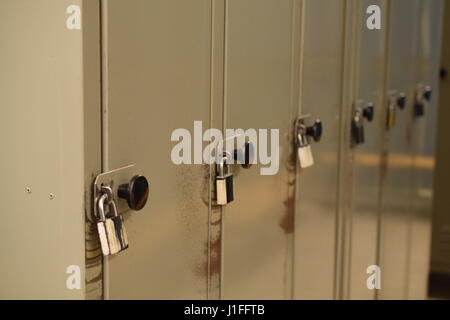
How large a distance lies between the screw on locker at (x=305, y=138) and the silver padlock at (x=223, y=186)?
0.39 metres

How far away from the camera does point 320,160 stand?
1.93m

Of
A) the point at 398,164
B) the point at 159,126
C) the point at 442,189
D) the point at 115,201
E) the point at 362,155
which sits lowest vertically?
the point at 442,189

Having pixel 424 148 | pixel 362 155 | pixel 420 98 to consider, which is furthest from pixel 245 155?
pixel 424 148

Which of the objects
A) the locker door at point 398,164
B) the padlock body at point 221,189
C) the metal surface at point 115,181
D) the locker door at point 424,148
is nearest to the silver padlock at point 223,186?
the padlock body at point 221,189

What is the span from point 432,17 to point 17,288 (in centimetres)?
261

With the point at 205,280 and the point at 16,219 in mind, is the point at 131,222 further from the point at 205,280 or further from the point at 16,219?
the point at 205,280

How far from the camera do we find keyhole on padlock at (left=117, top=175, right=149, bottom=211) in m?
1.01

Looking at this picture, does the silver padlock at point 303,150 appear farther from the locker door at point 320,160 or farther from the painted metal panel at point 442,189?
the painted metal panel at point 442,189

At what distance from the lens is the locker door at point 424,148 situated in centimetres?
300

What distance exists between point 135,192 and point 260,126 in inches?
21.8

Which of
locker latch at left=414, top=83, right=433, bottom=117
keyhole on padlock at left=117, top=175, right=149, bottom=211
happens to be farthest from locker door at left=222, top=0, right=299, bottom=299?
locker latch at left=414, top=83, right=433, bottom=117

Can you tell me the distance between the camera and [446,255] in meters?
4.08

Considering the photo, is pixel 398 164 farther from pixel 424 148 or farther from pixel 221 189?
pixel 221 189
